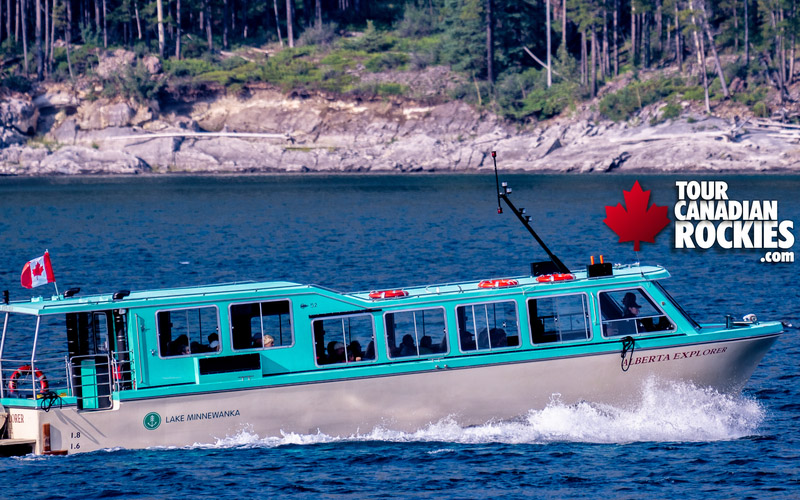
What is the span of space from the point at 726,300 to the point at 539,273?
17133 millimetres

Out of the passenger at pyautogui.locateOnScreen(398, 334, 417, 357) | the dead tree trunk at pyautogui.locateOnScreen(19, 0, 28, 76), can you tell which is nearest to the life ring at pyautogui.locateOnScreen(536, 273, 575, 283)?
the passenger at pyautogui.locateOnScreen(398, 334, 417, 357)

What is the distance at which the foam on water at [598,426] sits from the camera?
22.7 metres

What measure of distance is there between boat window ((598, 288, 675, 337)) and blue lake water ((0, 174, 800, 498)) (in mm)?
1401

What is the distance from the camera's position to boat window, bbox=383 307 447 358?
22.5 m

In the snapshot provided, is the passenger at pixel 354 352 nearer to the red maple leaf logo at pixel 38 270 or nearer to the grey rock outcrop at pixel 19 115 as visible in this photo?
the red maple leaf logo at pixel 38 270

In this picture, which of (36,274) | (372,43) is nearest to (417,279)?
(36,274)

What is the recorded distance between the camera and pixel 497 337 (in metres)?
22.7

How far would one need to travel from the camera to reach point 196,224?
68750 millimetres

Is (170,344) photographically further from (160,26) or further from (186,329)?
(160,26)

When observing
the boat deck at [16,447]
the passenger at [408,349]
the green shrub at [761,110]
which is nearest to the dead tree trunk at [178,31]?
the green shrub at [761,110]

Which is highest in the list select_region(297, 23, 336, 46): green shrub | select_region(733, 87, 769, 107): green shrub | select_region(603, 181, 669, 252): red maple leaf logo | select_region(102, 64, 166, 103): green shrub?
select_region(297, 23, 336, 46): green shrub

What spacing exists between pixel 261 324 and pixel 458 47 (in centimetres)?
9620

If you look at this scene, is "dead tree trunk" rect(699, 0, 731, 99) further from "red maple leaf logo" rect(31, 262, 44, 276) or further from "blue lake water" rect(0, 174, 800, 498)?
"red maple leaf logo" rect(31, 262, 44, 276)

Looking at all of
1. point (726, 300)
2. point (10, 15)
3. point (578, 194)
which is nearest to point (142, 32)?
point (10, 15)
